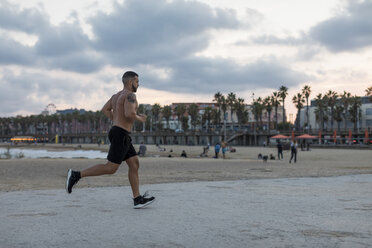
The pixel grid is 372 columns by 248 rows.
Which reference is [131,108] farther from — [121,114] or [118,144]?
[118,144]

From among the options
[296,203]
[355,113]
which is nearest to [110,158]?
[296,203]

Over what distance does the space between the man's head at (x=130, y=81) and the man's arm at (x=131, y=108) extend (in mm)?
294

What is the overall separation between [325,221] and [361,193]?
3150mm

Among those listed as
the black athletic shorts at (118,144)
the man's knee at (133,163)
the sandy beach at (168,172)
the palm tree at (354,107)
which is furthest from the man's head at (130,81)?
the palm tree at (354,107)

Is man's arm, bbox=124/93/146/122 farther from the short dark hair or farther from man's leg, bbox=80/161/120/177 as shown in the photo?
man's leg, bbox=80/161/120/177

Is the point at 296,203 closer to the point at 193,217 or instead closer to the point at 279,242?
the point at 193,217

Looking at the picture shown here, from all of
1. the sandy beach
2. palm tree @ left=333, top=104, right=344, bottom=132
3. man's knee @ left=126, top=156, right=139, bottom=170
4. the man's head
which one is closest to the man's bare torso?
the man's head

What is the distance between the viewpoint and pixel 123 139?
5391 millimetres

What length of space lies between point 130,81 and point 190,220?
88.8 inches

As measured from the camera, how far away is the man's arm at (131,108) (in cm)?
530

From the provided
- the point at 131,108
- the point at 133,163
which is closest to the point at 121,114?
the point at 131,108

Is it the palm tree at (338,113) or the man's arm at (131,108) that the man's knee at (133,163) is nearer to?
the man's arm at (131,108)

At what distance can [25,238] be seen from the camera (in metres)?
3.65

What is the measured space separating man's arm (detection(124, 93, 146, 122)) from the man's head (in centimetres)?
29
